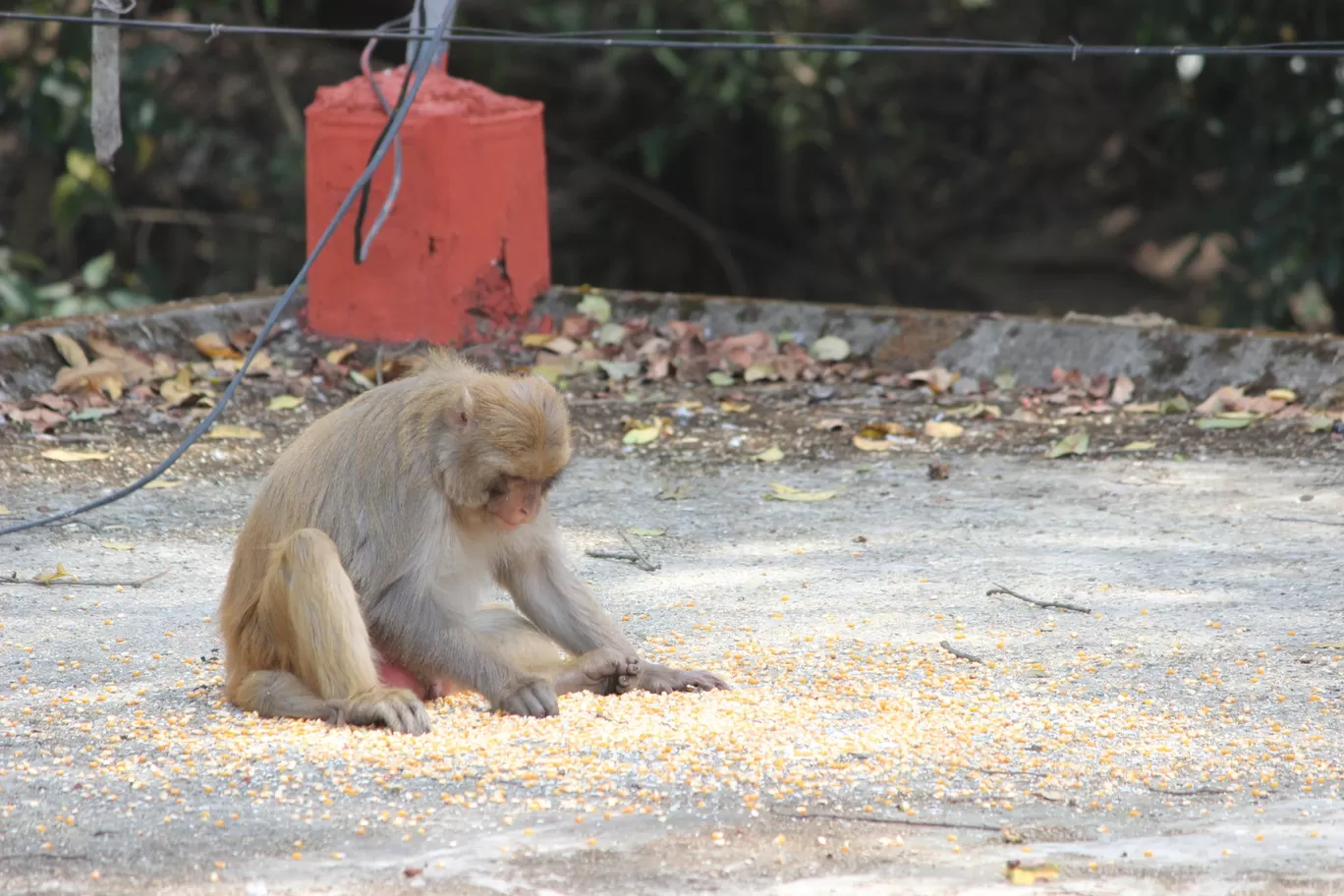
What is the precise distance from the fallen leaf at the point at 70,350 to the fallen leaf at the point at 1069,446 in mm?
3888

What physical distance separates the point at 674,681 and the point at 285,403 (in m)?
3.58

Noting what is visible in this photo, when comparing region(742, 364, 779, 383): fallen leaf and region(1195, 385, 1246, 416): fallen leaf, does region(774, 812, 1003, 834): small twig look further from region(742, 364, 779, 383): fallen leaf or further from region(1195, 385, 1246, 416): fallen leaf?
region(742, 364, 779, 383): fallen leaf

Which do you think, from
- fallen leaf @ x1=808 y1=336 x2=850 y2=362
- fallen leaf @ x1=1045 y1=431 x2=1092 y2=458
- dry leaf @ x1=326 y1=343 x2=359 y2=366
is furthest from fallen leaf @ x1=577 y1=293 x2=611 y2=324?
fallen leaf @ x1=1045 y1=431 x2=1092 y2=458

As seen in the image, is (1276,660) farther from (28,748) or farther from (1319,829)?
(28,748)

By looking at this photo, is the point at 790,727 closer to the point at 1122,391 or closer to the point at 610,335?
the point at 1122,391

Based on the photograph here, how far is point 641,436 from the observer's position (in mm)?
7207

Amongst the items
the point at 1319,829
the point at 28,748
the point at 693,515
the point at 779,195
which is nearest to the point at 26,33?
the point at 779,195

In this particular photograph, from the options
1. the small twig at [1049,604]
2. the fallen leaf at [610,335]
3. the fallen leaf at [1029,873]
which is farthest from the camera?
the fallen leaf at [610,335]


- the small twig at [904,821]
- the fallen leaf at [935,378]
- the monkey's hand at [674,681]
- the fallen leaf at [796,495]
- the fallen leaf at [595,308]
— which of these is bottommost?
the fallen leaf at [796,495]

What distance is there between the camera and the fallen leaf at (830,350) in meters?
8.31

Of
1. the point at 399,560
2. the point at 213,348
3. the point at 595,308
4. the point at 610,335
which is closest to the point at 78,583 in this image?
the point at 399,560

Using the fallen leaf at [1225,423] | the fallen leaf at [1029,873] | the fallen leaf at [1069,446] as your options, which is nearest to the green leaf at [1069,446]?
the fallen leaf at [1069,446]

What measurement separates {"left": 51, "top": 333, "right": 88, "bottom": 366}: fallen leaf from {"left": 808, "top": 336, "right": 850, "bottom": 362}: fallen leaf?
10.2 feet

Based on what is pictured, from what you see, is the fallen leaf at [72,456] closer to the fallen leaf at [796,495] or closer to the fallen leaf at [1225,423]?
the fallen leaf at [796,495]
